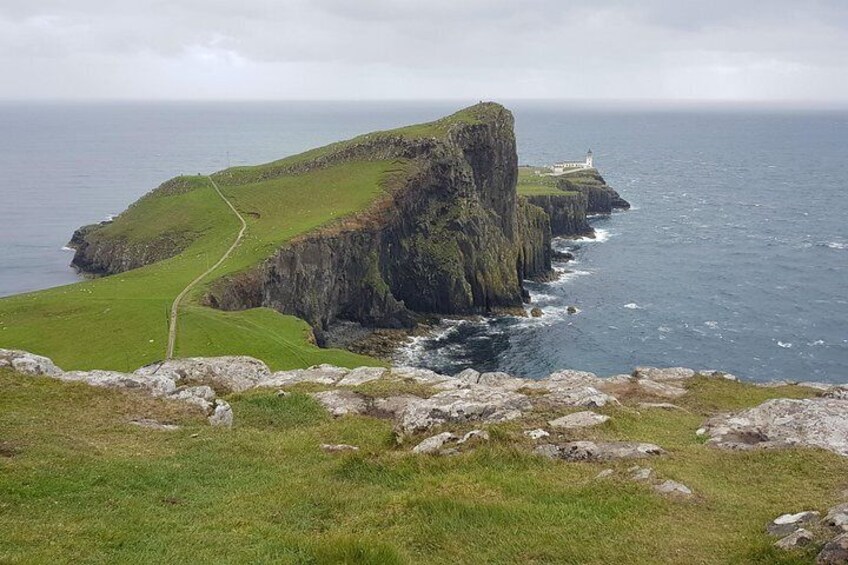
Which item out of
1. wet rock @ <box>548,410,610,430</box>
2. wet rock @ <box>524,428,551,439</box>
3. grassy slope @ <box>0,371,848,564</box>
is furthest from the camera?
wet rock @ <box>548,410,610,430</box>

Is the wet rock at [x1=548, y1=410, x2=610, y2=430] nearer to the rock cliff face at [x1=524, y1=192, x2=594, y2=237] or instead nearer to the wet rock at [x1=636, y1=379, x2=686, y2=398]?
the wet rock at [x1=636, y1=379, x2=686, y2=398]

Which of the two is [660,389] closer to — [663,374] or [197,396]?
[663,374]

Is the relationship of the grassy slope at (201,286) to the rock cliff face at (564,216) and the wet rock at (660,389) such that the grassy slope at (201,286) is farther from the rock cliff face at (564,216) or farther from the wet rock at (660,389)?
A: the rock cliff face at (564,216)

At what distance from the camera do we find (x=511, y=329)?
88.9m

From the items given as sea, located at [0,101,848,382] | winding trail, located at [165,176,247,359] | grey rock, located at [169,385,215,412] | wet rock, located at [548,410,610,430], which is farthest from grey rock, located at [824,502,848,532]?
sea, located at [0,101,848,382]

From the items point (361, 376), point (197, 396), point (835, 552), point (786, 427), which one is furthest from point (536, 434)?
point (197, 396)

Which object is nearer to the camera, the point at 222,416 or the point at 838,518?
Answer: the point at 838,518

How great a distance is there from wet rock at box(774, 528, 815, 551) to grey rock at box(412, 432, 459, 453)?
37.8ft

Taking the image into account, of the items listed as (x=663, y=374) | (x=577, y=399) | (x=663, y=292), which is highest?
(x=577, y=399)

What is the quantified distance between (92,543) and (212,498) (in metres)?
4.53

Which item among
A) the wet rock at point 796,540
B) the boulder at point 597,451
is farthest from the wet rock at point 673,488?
the wet rock at point 796,540

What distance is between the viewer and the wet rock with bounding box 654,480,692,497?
66.6 ft

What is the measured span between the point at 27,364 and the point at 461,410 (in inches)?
829

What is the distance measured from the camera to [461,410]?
28.8 m
